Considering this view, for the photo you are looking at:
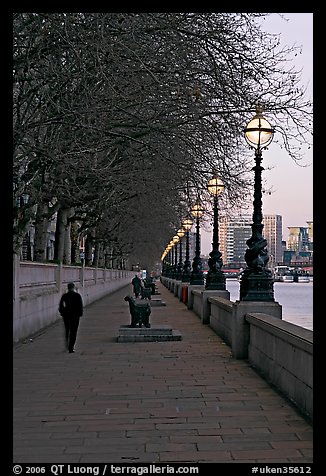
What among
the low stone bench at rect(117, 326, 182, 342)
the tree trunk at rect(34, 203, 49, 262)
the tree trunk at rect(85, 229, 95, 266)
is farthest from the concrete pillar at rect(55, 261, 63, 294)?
the tree trunk at rect(85, 229, 95, 266)

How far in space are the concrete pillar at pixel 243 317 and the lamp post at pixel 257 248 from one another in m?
0.18

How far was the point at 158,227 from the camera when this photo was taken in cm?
5997

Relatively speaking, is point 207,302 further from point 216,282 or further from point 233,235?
point 233,235

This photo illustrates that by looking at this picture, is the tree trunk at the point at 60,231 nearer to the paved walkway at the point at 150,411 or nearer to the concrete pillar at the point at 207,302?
the concrete pillar at the point at 207,302

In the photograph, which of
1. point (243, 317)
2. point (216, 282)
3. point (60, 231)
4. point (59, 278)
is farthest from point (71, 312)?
point (60, 231)

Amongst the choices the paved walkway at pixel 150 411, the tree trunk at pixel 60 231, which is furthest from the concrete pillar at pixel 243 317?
the tree trunk at pixel 60 231

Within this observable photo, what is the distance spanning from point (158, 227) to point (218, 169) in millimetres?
38606

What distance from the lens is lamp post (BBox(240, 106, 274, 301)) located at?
13766 millimetres

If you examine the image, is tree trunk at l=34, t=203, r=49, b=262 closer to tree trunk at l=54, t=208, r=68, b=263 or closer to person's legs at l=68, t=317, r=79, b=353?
tree trunk at l=54, t=208, r=68, b=263

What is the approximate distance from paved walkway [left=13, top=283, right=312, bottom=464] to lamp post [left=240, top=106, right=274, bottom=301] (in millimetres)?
1438

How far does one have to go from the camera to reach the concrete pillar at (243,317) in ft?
44.8

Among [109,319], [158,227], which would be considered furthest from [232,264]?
[109,319]

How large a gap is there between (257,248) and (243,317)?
4.97ft
